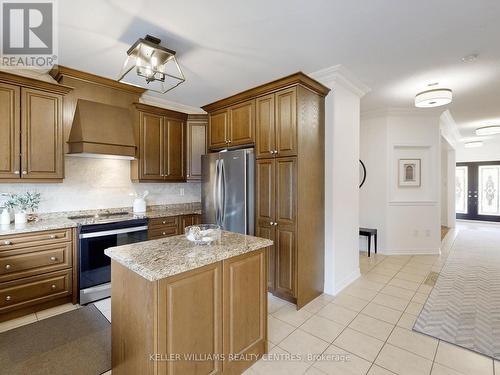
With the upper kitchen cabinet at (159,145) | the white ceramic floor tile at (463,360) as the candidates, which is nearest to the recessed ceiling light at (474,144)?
the white ceramic floor tile at (463,360)

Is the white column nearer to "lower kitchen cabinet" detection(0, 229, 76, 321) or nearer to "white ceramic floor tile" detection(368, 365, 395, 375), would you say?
"white ceramic floor tile" detection(368, 365, 395, 375)

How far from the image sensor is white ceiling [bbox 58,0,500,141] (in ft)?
6.36

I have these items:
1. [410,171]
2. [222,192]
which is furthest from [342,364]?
[410,171]

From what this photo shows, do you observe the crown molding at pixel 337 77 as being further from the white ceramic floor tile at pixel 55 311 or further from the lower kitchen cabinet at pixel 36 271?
the white ceramic floor tile at pixel 55 311

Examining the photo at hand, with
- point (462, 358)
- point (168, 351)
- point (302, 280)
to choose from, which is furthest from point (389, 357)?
point (168, 351)

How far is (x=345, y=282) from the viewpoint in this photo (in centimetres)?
338

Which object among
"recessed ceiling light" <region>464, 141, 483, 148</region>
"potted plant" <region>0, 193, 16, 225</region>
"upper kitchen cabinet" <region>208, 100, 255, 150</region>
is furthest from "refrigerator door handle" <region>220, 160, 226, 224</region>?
"recessed ceiling light" <region>464, 141, 483, 148</region>

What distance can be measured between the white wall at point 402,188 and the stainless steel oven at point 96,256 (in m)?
4.38

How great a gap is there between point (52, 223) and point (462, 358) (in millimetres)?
4005

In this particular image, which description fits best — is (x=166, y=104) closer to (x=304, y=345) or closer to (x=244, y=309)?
(x=244, y=309)

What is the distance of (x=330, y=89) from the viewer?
3129 millimetres

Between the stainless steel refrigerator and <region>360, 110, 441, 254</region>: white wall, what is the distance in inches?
118

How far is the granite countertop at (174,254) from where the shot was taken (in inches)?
53.7

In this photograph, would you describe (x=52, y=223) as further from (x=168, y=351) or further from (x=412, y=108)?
(x=412, y=108)
